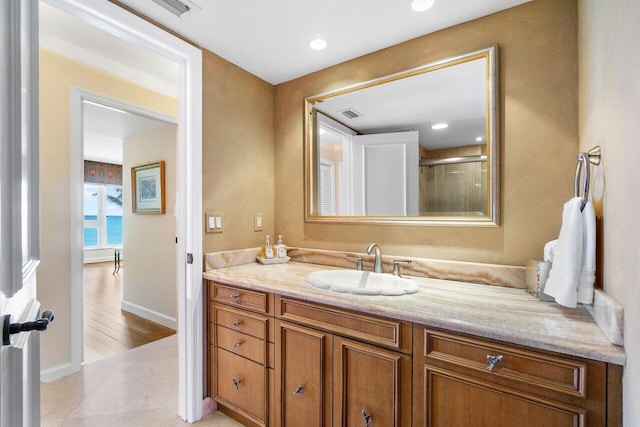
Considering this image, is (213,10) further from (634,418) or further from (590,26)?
(634,418)

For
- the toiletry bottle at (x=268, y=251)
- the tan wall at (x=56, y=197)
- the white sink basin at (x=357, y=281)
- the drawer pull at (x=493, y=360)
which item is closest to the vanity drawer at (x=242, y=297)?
the white sink basin at (x=357, y=281)

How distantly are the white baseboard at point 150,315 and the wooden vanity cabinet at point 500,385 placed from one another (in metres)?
2.83

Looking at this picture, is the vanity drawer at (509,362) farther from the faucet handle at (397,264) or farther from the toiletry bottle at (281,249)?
the toiletry bottle at (281,249)

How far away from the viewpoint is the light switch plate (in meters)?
1.88

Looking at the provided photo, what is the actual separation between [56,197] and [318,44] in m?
2.18

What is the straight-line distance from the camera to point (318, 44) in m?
1.82

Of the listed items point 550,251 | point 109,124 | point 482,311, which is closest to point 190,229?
point 482,311

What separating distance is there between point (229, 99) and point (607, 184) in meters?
1.99

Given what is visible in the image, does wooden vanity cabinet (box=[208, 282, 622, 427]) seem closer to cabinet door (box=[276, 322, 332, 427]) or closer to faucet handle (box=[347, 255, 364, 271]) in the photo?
cabinet door (box=[276, 322, 332, 427])

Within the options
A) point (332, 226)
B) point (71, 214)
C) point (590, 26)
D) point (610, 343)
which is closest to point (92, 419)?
point (71, 214)

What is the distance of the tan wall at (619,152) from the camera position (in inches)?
29.5

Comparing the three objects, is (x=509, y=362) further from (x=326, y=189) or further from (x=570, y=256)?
(x=326, y=189)

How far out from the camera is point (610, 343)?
0.86 metres

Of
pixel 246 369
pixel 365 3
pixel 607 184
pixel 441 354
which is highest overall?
pixel 365 3
